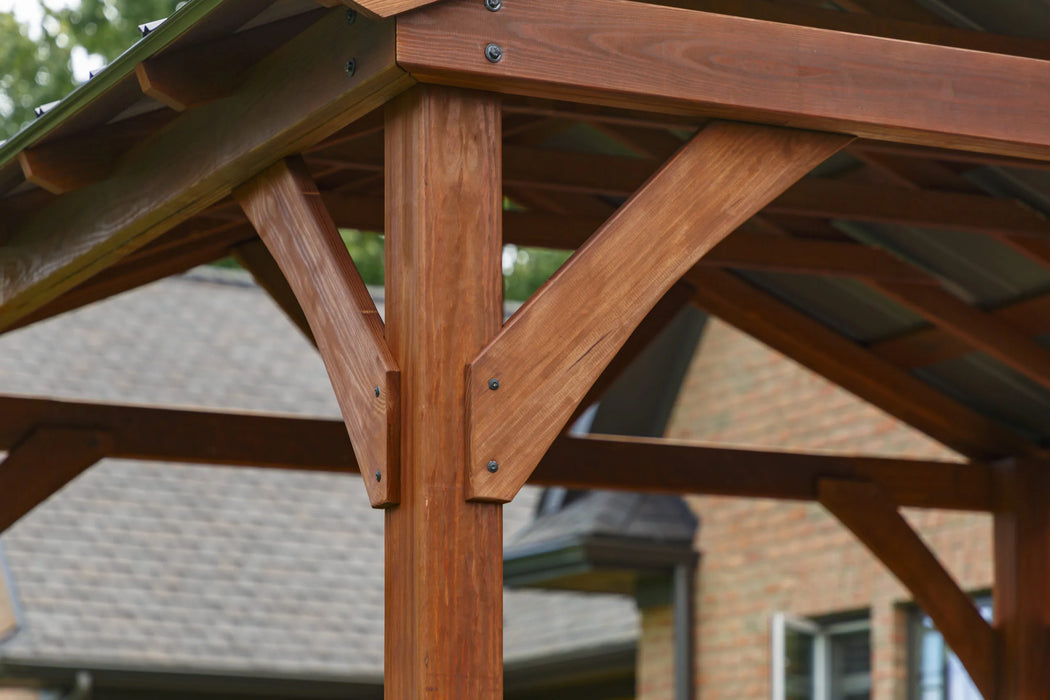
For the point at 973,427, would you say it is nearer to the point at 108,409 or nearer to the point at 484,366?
the point at 108,409

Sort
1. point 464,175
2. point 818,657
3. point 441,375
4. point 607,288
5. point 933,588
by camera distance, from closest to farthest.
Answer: point 441,375 → point 464,175 → point 607,288 → point 933,588 → point 818,657

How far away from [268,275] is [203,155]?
276 centimetres

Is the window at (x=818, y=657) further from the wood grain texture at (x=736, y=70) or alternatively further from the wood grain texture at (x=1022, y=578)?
the wood grain texture at (x=736, y=70)

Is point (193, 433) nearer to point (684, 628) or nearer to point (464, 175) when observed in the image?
point (464, 175)

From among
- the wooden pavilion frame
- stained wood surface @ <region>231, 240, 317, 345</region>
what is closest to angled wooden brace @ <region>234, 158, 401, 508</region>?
the wooden pavilion frame

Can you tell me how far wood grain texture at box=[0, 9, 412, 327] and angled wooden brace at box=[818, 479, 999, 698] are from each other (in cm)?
387

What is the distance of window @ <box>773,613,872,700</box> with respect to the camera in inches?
437

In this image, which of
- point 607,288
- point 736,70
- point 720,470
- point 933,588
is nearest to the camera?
point 607,288

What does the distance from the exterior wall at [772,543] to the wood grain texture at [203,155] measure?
6.00 m

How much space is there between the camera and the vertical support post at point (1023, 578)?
7938mm

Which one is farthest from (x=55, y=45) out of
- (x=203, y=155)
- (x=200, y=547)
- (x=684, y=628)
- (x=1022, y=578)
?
(x=203, y=155)

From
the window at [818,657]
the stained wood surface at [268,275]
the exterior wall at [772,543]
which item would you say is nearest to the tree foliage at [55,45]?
the exterior wall at [772,543]

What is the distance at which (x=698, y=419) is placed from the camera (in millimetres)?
12656

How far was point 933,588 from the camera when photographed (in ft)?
25.9
